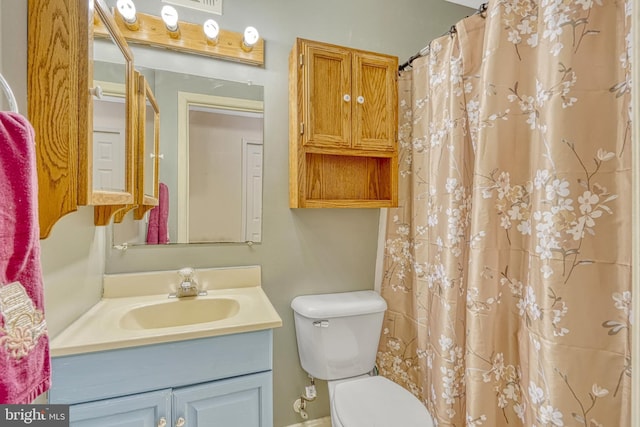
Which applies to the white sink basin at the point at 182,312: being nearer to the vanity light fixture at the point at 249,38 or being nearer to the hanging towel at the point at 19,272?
the hanging towel at the point at 19,272

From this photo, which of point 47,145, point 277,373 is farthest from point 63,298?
point 277,373

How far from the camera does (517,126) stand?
3.37ft

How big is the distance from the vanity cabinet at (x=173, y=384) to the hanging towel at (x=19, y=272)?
0.32m

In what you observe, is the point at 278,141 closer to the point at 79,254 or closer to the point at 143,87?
the point at 143,87

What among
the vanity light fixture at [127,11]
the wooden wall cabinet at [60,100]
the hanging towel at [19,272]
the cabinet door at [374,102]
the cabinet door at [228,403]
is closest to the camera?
the hanging towel at [19,272]

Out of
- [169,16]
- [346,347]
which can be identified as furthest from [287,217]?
[169,16]

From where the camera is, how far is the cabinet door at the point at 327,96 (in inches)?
54.9

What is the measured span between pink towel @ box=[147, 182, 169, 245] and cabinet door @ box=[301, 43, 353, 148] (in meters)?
0.70

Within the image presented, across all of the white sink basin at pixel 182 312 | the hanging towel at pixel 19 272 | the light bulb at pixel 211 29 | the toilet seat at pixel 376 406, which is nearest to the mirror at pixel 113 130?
the hanging towel at pixel 19 272

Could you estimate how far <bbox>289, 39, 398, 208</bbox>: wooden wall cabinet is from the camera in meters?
1.41

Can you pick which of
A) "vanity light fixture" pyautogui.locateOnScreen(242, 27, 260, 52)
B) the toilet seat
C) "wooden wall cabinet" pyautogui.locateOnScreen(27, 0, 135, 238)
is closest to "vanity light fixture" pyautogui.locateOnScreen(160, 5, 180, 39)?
"vanity light fixture" pyautogui.locateOnScreen(242, 27, 260, 52)

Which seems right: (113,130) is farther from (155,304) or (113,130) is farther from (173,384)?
(173,384)

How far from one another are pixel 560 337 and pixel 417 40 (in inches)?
67.6

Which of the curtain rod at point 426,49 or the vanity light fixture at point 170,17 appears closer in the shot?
the curtain rod at point 426,49
